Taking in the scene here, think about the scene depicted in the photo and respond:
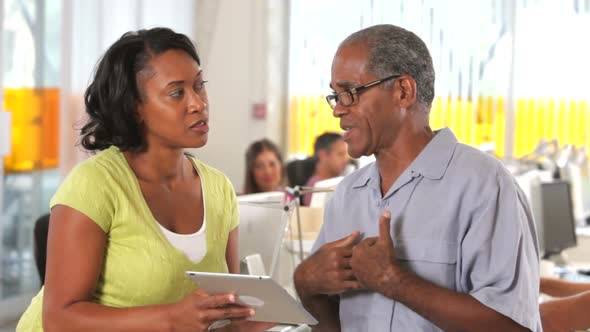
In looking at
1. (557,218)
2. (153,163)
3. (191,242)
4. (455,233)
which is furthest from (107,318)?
(557,218)

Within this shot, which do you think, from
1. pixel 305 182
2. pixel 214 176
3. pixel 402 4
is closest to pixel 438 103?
pixel 402 4

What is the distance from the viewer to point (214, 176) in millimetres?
2180

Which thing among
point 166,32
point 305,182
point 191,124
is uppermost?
point 166,32

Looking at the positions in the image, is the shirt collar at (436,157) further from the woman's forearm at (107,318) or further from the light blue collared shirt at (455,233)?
the woman's forearm at (107,318)

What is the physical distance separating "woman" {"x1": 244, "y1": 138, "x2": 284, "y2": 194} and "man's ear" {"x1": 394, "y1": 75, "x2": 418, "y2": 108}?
3.93 m

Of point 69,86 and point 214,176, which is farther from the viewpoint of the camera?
point 69,86

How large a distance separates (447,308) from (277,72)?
642 centimetres

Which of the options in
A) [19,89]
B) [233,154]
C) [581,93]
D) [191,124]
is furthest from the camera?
[233,154]

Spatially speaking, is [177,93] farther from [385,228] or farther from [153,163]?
[385,228]

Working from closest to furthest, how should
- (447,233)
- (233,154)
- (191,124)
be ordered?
(447,233) < (191,124) < (233,154)

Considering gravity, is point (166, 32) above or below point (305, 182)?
above

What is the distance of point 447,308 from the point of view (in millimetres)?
1509

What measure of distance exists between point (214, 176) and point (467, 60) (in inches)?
214

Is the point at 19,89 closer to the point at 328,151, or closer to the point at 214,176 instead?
the point at 328,151
